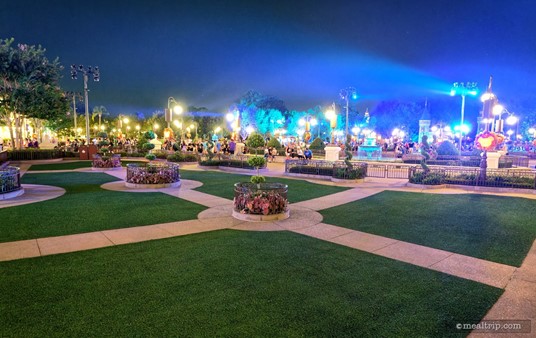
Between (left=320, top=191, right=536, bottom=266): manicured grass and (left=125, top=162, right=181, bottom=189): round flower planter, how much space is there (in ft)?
26.7

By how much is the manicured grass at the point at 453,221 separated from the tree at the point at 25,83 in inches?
1132

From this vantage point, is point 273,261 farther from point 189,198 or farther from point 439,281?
point 189,198

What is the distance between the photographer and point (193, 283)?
608cm

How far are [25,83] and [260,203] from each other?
28206 millimetres

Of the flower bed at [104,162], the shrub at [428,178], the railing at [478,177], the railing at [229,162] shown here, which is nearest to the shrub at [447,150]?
the railing at [478,177]

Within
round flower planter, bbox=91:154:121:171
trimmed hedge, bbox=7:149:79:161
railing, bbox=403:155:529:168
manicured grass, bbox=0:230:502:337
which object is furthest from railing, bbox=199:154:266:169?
manicured grass, bbox=0:230:502:337

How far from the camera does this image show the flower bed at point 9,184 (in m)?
13.2

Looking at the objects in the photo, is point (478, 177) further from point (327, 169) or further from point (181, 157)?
point (181, 157)

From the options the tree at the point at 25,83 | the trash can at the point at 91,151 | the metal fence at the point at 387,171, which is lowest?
the metal fence at the point at 387,171

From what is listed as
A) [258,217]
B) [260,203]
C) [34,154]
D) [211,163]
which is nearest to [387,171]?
[211,163]

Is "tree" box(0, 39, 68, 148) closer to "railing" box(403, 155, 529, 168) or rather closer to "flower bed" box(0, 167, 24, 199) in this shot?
"flower bed" box(0, 167, 24, 199)

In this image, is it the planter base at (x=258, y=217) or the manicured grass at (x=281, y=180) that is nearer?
the planter base at (x=258, y=217)

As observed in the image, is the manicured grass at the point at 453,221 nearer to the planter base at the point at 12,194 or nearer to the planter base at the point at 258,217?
the planter base at the point at 258,217

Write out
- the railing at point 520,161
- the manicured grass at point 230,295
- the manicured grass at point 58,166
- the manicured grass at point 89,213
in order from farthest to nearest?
the railing at point 520,161, the manicured grass at point 58,166, the manicured grass at point 89,213, the manicured grass at point 230,295
